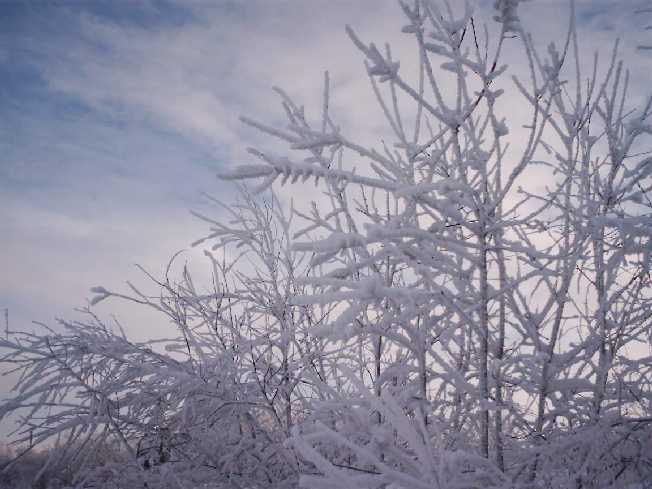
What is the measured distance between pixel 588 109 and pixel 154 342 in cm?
342

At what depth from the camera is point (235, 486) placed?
3.29 m

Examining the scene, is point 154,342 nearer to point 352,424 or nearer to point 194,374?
point 194,374

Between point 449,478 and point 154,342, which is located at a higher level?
point 154,342

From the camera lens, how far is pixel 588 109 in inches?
106

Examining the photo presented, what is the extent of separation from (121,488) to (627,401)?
11.8 ft

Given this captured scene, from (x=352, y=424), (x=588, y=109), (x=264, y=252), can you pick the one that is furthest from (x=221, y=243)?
(x=588, y=109)

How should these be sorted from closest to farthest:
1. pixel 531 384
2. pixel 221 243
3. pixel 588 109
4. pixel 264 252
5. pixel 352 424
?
pixel 352 424
pixel 531 384
pixel 588 109
pixel 221 243
pixel 264 252

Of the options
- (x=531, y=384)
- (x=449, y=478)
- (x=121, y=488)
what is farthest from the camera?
(x=121, y=488)

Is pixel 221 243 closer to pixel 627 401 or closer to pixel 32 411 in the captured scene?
pixel 32 411

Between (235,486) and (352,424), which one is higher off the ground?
(352,424)

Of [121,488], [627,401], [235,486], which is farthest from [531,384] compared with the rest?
[121,488]

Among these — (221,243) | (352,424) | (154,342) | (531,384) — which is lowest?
(352,424)

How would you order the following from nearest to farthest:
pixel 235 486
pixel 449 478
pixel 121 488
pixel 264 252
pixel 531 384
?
pixel 449 478
pixel 531 384
pixel 235 486
pixel 121 488
pixel 264 252

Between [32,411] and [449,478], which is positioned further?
[32,411]
